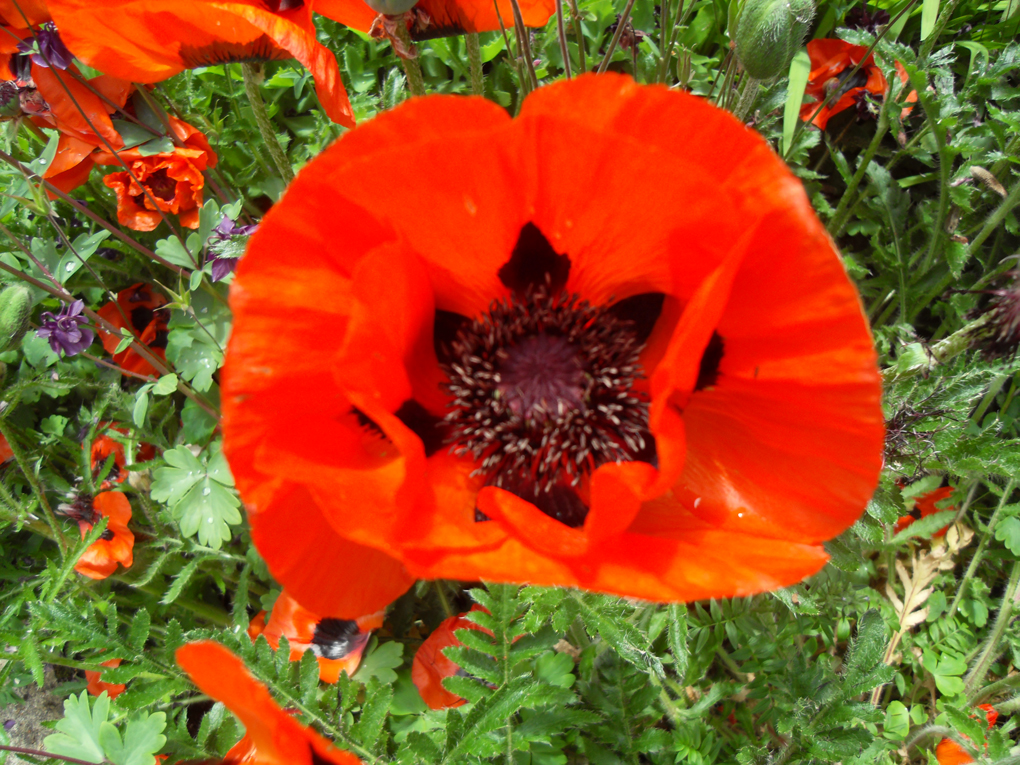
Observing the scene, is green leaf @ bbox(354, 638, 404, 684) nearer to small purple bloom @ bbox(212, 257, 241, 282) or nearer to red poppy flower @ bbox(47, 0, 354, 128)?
small purple bloom @ bbox(212, 257, 241, 282)

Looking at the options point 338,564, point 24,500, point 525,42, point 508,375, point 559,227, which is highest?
point 525,42

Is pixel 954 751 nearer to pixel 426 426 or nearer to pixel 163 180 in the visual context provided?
pixel 426 426

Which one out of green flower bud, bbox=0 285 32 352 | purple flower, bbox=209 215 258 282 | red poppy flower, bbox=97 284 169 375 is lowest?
red poppy flower, bbox=97 284 169 375

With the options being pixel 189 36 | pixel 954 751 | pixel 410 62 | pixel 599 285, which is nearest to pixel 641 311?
pixel 599 285

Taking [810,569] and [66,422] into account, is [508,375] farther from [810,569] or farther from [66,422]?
[66,422]

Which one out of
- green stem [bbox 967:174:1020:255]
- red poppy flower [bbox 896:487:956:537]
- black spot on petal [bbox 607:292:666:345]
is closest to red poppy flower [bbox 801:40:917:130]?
green stem [bbox 967:174:1020:255]

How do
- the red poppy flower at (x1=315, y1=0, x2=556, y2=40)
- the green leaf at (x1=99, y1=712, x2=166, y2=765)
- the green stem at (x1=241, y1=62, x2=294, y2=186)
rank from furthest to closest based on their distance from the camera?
the green stem at (x1=241, y1=62, x2=294, y2=186)
the red poppy flower at (x1=315, y1=0, x2=556, y2=40)
the green leaf at (x1=99, y1=712, x2=166, y2=765)

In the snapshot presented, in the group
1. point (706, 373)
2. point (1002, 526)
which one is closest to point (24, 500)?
point (706, 373)

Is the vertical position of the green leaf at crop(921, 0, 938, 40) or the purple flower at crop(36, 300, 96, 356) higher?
the green leaf at crop(921, 0, 938, 40)

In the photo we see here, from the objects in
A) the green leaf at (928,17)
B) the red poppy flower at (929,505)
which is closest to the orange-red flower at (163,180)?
the green leaf at (928,17)
